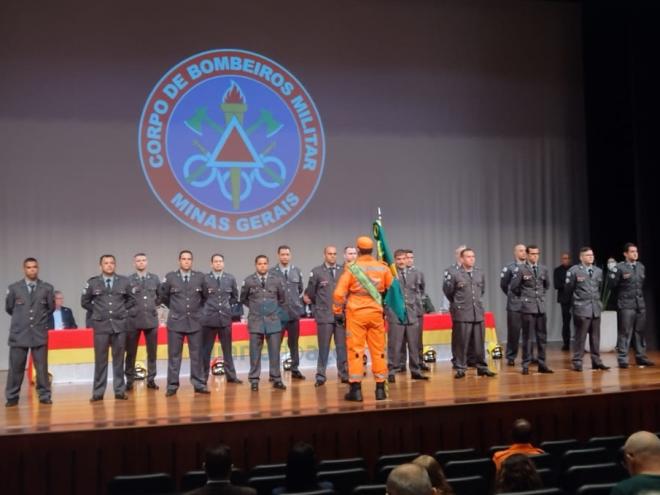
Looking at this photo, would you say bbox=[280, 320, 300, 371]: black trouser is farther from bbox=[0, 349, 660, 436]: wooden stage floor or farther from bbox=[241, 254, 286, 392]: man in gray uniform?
bbox=[241, 254, 286, 392]: man in gray uniform

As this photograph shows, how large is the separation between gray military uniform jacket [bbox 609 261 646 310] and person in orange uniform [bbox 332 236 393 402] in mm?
4010

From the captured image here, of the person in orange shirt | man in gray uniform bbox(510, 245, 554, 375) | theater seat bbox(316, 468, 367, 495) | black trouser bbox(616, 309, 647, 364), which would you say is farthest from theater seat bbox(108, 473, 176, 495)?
black trouser bbox(616, 309, 647, 364)

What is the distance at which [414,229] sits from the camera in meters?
12.8

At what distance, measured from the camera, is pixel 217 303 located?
8773 millimetres

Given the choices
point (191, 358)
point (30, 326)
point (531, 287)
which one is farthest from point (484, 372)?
point (30, 326)

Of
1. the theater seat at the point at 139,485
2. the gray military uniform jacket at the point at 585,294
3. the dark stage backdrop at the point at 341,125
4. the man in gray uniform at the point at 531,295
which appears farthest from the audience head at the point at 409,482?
the dark stage backdrop at the point at 341,125

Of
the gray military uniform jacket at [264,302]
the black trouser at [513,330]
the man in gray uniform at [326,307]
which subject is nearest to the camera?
the gray military uniform jacket at [264,302]

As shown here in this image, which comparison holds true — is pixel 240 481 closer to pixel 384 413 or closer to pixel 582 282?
pixel 384 413

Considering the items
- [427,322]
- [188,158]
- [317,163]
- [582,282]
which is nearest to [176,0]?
[188,158]

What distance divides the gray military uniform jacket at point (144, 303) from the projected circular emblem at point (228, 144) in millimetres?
2964

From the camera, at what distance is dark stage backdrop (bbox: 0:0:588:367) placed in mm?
11109

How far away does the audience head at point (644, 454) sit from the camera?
2.97 m

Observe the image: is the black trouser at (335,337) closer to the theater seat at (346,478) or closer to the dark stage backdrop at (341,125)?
the dark stage backdrop at (341,125)

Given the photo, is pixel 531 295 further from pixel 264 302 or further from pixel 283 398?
pixel 283 398
